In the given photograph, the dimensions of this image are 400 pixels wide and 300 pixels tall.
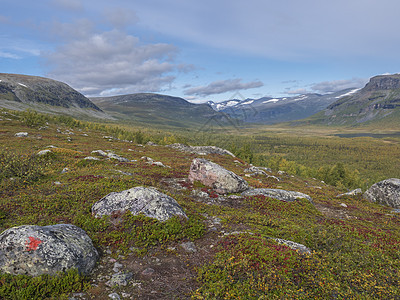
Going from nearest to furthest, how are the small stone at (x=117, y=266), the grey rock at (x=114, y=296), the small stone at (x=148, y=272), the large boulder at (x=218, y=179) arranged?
the grey rock at (x=114, y=296)
the small stone at (x=148, y=272)
the small stone at (x=117, y=266)
the large boulder at (x=218, y=179)

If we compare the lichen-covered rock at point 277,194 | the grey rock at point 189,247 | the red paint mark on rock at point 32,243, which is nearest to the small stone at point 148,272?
the grey rock at point 189,247

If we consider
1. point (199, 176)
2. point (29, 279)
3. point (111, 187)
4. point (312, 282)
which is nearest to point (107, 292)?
point (29, 279)

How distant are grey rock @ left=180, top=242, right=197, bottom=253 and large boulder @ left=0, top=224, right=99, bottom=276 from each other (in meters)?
4.12

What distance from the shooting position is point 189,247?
1048cm

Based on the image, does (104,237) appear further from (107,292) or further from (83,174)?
(83,174)

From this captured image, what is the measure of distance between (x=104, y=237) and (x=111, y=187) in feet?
21.6

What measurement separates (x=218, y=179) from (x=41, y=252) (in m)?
16.4

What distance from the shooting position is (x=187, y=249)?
10320 millimetres

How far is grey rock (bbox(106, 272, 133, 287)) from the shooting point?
778 centimetres

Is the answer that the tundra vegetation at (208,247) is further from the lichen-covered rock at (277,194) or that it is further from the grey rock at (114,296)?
the lichen-covered rock at (277,194)

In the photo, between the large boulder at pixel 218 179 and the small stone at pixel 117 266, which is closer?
the small stone at pixel 117 266

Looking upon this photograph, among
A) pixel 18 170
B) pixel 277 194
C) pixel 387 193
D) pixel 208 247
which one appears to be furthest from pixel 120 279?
pixel 387 193

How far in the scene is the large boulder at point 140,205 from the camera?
1200cm

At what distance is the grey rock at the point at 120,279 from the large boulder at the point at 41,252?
124 cm
